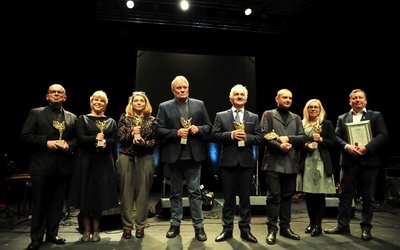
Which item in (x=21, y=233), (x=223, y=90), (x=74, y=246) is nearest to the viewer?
(x=74, y=246)

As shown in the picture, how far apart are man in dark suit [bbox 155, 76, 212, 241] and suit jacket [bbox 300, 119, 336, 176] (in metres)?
1.36

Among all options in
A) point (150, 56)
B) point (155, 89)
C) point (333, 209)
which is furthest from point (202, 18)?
point (333, 209)

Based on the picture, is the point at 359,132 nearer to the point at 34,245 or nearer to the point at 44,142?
the point at 44,142

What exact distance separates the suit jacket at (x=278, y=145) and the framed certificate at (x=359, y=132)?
0.74 m

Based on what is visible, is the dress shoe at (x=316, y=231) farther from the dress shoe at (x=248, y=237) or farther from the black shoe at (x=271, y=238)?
the dress shoe at (x=248, y=237)

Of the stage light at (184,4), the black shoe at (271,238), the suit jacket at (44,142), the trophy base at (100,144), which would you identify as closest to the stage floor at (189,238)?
the black shoe at (271,238)

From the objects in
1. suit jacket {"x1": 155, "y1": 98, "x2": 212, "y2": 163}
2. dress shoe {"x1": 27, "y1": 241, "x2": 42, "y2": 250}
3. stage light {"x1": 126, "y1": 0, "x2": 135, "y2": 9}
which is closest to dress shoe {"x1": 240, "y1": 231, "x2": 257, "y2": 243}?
suit jacket {"x1": 155, "y1": 98, "x2": 212, "y2": 163}

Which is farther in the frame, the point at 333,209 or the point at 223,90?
the point at 223,90

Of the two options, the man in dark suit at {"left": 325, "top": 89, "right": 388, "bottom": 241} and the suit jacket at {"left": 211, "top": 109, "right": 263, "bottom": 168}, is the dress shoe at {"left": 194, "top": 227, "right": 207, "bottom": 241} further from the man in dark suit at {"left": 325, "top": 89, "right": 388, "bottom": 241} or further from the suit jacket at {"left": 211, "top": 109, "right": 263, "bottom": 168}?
the man in dark suit at {"left": 325, "top": 89, "right": 388, "bottom": 241}

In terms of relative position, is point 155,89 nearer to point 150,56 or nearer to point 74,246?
point 150,56

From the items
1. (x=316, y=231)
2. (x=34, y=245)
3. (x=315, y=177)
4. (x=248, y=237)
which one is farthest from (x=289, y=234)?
(x=34, y=245)

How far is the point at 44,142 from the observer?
3.34 m

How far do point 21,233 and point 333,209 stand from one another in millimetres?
4902

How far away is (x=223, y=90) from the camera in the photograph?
25.3 ft
